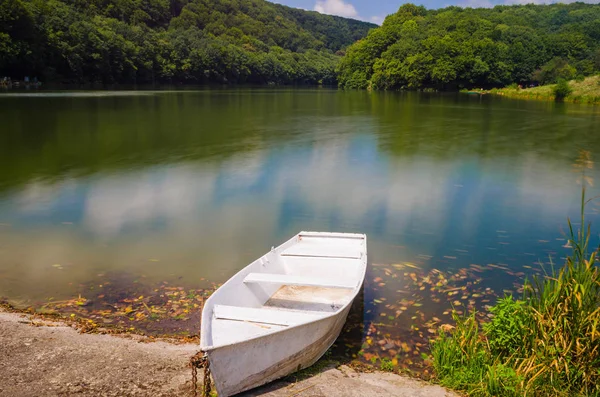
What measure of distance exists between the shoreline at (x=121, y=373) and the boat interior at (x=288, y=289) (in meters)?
0.60

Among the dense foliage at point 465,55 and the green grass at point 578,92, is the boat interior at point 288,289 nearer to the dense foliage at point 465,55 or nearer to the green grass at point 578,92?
the green grass at point 578,92

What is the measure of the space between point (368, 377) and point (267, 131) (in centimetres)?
2260

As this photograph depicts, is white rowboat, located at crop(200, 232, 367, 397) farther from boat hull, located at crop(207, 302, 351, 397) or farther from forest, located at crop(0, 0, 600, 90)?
forest, located at crop(0, 0, 600, 90)

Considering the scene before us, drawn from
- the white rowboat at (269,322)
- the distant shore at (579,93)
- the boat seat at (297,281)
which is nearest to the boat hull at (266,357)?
the white rowboat at (269,322)

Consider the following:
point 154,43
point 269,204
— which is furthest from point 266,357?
point 154,43

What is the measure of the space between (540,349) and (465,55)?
9659 centimetres

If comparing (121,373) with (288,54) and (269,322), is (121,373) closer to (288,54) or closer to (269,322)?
(269,322)

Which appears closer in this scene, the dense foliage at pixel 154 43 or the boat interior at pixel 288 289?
the boat interior at pixel 288 289

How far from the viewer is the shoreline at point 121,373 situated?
4.56 metres

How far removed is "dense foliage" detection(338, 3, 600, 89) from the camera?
297 ft

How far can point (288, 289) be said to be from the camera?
6.68 m

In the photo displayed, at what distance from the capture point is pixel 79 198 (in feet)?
39.9

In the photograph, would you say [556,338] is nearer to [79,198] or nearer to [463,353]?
[463,353]

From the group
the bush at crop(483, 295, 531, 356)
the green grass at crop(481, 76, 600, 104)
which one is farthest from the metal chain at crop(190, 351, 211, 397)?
the green grass at crop(481, 76, 600, 104)
